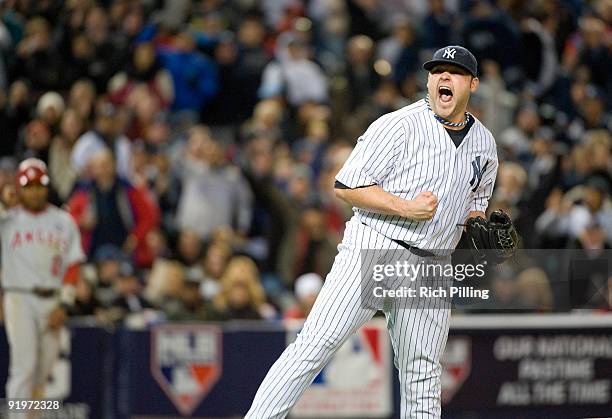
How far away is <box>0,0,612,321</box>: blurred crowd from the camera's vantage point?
37.7ft

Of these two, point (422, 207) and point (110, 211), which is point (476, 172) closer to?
point (422, 207)

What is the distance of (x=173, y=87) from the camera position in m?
13.2

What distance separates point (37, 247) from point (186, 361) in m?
1.70

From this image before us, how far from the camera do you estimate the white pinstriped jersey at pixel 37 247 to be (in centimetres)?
953

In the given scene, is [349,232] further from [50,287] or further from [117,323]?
[117,323]

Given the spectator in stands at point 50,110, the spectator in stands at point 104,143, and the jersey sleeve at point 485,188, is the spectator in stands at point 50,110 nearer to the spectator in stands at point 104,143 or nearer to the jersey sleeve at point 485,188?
the spectator in stands at point 104,143

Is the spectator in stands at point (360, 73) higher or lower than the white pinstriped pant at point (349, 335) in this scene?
higher

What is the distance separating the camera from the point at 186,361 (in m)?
10.4

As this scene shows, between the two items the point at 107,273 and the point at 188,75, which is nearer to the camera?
the point at 107,273

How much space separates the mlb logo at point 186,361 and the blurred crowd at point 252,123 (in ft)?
1.57

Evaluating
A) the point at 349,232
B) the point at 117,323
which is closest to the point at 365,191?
the point at 349,232

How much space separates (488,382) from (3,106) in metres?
5.26

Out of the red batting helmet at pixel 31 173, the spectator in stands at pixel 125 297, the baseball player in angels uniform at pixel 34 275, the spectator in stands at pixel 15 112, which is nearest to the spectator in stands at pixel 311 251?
the spectator in stands at pixel 125 297

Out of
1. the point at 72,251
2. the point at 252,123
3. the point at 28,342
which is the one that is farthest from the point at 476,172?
the point at 252,123
